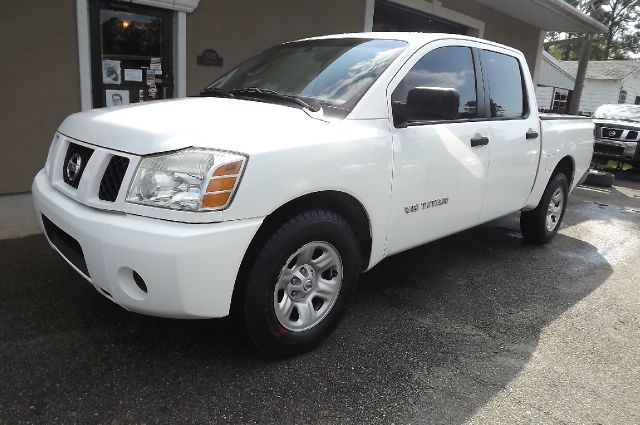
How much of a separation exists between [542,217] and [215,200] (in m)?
3.91

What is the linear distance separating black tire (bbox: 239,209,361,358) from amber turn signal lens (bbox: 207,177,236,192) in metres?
0.35

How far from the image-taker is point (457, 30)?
11797 mm

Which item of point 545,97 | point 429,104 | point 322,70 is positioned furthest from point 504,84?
point 545,97

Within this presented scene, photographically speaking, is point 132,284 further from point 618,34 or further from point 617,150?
point 618,34

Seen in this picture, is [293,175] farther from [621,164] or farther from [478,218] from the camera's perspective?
[621,164]

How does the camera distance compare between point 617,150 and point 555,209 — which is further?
point 617,150

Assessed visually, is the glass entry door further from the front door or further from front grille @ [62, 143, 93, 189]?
the front door

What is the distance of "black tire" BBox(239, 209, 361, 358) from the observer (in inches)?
94.3

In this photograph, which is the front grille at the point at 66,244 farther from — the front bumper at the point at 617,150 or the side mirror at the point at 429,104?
the front bumper at the point at 617,150

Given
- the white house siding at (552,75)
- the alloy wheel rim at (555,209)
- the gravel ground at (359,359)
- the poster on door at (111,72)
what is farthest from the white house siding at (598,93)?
the poster on door at (111,72)

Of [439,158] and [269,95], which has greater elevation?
[269,95]

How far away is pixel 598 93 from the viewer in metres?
33.0

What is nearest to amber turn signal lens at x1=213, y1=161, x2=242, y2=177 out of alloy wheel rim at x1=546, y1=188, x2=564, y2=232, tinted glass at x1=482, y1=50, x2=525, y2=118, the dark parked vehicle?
tinted glass at x1=482, y1=50, x2=525, y2=118

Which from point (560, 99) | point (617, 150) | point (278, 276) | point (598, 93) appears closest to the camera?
point (278, 276)
